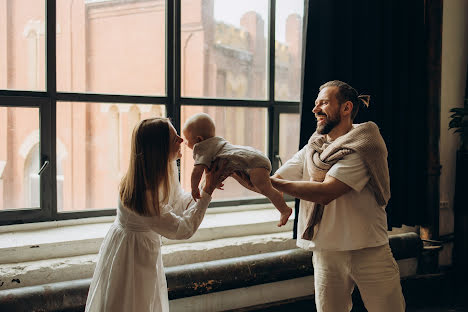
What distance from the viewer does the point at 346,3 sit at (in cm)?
295

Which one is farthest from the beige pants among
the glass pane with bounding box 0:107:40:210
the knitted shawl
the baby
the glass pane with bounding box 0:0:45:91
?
the glass pane with bounding box 0:0:45:91

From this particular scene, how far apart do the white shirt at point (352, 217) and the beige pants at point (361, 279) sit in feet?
0.18

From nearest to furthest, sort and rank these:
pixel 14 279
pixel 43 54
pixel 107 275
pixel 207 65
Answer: pixel 107 275
pixel 14 279
pixel 43 54
pixel 207 65

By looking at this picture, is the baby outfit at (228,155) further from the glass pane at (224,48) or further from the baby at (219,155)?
the glass pane at (224,48)

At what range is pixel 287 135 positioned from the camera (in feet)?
11.3

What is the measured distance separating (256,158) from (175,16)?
1.48 metres

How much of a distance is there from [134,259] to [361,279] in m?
0.98

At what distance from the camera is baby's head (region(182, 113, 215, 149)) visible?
1.90 m

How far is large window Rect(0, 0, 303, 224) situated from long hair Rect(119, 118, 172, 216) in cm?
116

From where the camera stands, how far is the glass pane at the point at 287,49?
3373mm

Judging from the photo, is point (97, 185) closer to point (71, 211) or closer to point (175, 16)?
point (71, 211)

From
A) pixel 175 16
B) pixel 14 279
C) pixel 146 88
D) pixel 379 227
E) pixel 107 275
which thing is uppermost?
pixel 175 16

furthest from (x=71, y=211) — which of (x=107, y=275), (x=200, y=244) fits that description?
(x=107, y=275)

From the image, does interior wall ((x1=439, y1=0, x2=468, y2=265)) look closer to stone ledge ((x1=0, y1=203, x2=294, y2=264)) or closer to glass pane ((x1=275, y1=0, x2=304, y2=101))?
glass pane ((x1=275, y1=0, x2=304, y2=101))
